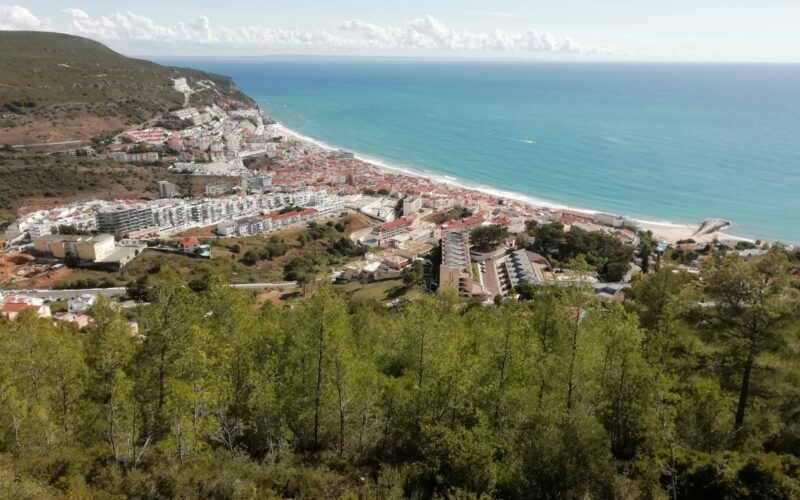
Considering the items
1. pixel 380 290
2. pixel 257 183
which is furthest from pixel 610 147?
pixel 380 290

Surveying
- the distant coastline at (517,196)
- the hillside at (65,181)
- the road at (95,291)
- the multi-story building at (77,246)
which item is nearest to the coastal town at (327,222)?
the multi-story building at (77,246)

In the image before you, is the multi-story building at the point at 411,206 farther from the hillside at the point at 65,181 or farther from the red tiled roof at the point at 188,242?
the hillside at the point at 65,181

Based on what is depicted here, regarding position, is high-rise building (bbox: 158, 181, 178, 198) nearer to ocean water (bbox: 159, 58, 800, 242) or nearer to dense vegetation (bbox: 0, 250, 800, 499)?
ocean water (bbox: 159, 58, 800, 242)

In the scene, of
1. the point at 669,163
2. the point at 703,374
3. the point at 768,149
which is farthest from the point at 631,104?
the point at 703,374

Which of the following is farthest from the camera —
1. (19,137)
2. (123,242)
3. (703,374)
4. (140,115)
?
(140,115)

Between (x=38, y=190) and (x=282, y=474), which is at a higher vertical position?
(x=282, y=474)

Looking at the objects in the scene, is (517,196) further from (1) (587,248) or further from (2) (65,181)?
(2) (65,181)

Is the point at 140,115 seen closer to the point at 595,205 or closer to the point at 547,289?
the point at 595,205

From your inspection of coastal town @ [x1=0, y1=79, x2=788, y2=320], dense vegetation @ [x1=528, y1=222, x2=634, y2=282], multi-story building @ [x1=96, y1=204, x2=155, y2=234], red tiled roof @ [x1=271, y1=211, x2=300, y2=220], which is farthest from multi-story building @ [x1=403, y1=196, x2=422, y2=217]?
multi-story building @ [x1=96, y1=204, x2=155, y2=234]
